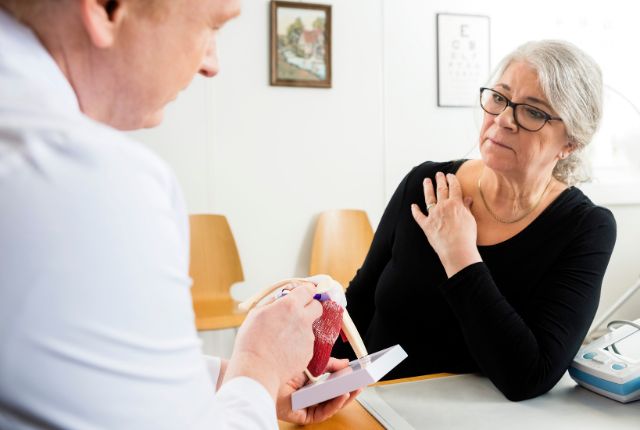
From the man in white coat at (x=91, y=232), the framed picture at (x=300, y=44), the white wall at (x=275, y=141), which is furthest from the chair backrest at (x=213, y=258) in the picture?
the man in white coat at (x=91, y=232)

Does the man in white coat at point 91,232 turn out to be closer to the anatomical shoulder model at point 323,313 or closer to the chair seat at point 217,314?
the anatomical shoulder model at point 323,313

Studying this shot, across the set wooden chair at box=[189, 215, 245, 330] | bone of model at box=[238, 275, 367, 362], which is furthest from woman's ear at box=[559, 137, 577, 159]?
wooden chair at box=[189, 215, 245, 330]

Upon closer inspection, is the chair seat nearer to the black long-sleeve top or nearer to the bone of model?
the black long-sleeve top

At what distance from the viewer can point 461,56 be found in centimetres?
372

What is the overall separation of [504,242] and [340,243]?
193cm

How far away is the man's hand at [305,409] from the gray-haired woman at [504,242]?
15.9 inches

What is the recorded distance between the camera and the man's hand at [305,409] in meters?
0.92

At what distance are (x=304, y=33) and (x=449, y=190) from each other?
212 cm

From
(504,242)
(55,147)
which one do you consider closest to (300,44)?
(504,242)

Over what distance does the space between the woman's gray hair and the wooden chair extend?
202 cm

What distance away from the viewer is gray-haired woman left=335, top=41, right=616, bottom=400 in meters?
1.26

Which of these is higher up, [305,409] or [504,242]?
[504,242]

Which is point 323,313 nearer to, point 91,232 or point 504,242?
point 91,232

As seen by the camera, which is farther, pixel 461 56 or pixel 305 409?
pixel 461 56
